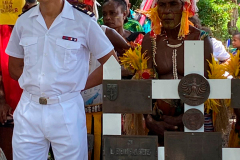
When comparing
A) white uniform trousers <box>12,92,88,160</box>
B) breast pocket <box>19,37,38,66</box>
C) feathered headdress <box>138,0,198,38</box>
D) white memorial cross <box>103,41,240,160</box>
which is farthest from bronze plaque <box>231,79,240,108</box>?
breast pocket <box>19,37,38,66</box>

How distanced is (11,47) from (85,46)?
511mm

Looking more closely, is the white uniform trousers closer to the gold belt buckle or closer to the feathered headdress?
the gold belt buckle

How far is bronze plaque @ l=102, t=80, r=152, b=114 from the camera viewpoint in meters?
2.47

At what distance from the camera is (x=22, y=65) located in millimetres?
3051

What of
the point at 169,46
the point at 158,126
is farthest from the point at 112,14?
the point at 158,126

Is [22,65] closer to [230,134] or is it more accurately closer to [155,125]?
[155,125]

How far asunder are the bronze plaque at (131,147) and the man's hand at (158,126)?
0.53m

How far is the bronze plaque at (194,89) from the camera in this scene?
2.45 m

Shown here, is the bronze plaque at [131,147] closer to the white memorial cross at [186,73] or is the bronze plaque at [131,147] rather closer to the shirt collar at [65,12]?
the white memorial cross at [186,73]

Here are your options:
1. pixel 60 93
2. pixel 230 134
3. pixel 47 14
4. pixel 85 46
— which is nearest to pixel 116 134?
pixel 60 93

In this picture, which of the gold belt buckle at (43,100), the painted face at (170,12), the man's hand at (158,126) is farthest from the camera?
the painted face at (170,12)

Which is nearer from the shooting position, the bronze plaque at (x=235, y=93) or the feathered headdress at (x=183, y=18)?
the bronze plaque at (x=235, y=93)

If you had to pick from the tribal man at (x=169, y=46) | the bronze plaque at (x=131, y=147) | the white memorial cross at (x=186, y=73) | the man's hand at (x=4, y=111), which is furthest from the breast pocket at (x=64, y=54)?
the man's hand at (x=4, y=111)

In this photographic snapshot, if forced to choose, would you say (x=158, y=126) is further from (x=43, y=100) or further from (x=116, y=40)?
(x=116, y=40)
